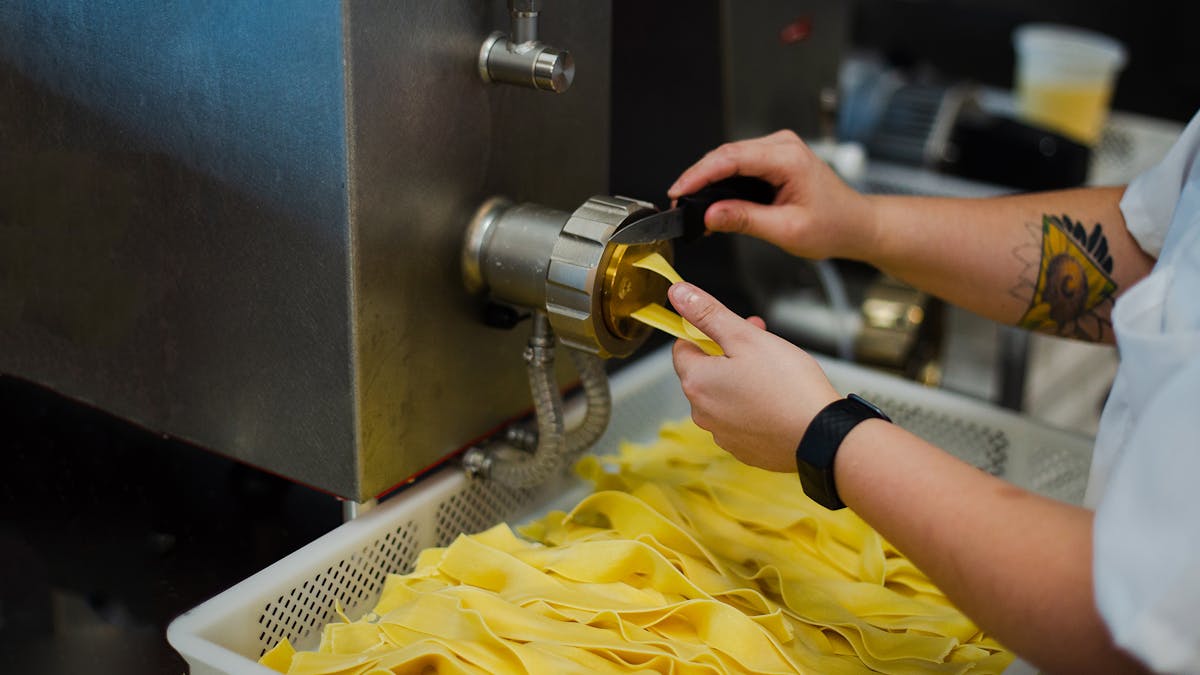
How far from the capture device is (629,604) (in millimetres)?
890

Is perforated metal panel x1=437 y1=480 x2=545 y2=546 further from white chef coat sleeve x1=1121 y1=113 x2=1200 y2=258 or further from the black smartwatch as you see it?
white chef coat sleeve x1=1121 y1=113 x2=1200 y2=258

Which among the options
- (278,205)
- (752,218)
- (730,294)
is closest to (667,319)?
(752,218)

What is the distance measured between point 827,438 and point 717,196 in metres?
0.35

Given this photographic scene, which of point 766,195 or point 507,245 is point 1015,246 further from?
point 507,245

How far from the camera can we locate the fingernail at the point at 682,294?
85 centimetres

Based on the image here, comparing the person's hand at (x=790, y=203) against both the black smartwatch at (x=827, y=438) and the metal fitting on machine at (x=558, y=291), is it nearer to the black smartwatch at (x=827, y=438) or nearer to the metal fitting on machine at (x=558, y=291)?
the metal fitting on machine at (x=558, y=291)

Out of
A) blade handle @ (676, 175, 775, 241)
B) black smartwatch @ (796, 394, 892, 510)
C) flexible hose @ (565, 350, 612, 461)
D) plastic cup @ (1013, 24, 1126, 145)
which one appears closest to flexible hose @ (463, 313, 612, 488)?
flexible hose @ (565, 350, 612, 461)

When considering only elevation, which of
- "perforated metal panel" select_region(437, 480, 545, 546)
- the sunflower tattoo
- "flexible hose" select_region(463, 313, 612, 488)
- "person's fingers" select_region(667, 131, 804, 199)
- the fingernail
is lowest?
"perforated metal panel" select_region(437, 480, 545, 546)

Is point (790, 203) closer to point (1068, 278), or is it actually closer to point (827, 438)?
point (1068, 278)

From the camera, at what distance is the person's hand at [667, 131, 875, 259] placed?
1036 millimetres

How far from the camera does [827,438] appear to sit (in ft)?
2.44

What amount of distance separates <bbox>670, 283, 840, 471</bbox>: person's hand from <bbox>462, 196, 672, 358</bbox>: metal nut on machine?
0.08 meters

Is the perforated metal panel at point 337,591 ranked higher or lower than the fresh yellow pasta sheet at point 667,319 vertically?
lower

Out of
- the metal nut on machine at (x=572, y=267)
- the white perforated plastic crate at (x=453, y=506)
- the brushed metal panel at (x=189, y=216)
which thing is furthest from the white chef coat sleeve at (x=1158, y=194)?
the brushed metal panel at (x=189, y=216)
